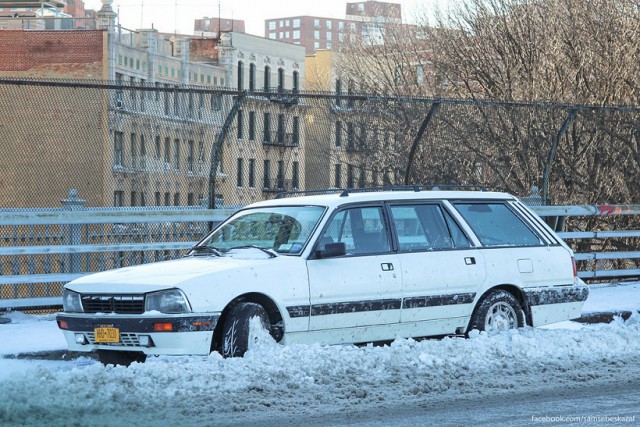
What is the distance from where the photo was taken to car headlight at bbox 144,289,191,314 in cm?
983

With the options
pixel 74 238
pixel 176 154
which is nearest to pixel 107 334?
pixel 176 154

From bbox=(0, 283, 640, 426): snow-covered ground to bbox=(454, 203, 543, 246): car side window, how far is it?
96cm

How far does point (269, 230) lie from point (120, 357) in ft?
5.70

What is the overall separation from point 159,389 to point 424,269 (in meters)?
3.24

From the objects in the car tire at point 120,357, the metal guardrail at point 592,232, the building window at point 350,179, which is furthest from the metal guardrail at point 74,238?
the metal guardrail at point 592,232

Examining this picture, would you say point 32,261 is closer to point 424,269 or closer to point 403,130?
point 424,269

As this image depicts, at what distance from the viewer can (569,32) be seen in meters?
28.5

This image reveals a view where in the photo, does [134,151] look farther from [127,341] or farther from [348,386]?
[348,386]

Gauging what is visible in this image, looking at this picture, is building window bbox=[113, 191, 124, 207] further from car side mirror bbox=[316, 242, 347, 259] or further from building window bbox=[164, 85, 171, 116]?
car side mirror bbox=[316, 242, 347, 259]

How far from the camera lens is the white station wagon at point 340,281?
998 centimetres

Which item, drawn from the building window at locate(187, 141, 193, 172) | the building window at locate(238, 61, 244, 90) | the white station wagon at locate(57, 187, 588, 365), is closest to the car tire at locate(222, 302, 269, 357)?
the white station wagon at locate(57, 187, 588, 365)

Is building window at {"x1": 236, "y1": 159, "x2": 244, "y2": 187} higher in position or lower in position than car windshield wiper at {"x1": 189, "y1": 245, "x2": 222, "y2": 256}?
higher

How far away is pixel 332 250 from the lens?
34.9ft

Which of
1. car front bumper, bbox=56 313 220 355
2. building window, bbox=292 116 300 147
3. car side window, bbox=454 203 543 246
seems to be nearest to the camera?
car front bumper, bbox=56 313 220 355
